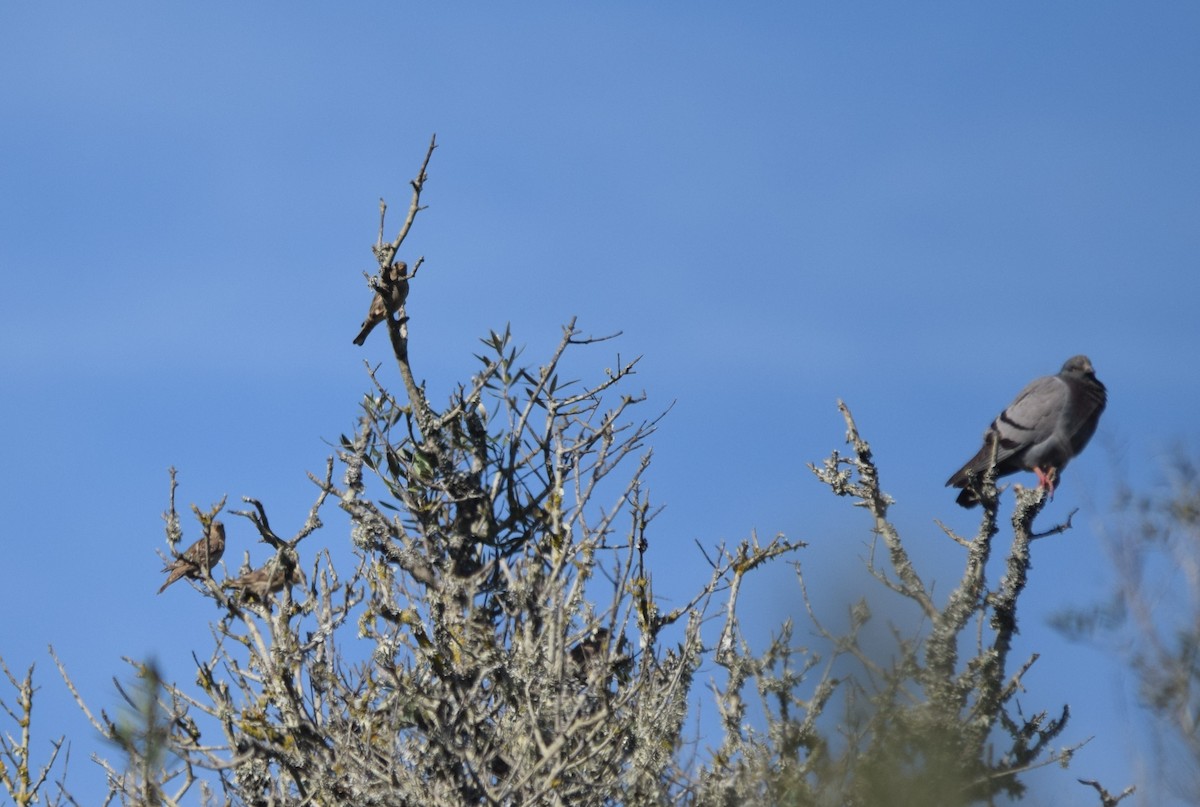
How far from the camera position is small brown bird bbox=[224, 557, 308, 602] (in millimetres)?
6430

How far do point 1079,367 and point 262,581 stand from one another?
605 cm

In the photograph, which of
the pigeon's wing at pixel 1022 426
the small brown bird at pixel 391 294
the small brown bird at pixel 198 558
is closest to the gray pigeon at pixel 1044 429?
the pigeon's wing at pixel 1022 426

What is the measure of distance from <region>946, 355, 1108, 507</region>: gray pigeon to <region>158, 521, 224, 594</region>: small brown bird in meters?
4.18

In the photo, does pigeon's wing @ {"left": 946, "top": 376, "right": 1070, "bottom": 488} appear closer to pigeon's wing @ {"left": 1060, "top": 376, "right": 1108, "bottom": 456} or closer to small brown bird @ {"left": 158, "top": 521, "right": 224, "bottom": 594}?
pigeon's wing @ {"left": 1060, "top": 376, "right": 1108, "bottom": 456}

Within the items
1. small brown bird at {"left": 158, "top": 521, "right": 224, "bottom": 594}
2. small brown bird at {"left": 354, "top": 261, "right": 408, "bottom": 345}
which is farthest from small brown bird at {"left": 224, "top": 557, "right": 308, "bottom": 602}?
small brown bird at {"left": 354, "top": 261, "right": 408, "bottom": 345}

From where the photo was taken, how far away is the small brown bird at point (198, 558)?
20.6ft

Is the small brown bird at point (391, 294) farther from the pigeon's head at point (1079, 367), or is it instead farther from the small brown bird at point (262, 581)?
the pigeon's head at point (1079, 367)

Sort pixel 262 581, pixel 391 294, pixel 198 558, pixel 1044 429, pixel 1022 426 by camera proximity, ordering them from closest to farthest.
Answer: pixel 391 294 < pixel 262 581 < pixel 198 558 < pixel 1022 426 < pixel 1044 429

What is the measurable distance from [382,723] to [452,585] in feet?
2.27

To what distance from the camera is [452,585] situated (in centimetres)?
585

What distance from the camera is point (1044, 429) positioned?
28.2ft

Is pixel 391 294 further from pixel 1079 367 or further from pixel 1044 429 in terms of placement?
pixel 1079 367

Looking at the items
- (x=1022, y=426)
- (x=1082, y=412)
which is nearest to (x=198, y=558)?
(x=1022, y=426)

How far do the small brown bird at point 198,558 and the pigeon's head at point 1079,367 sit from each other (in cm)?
590
